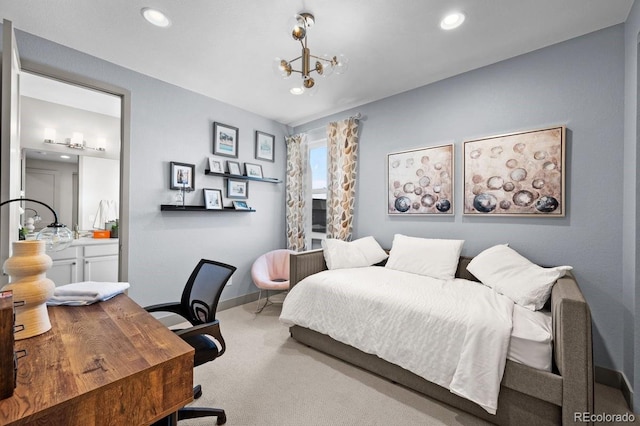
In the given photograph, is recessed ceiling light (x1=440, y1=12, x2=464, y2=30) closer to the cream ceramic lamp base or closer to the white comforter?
the white comforter

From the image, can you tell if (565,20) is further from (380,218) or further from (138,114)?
(138,114)

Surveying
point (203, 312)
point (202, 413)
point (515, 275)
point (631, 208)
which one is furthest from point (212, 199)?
point (631, 208)

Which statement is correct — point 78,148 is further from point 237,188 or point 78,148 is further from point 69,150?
point 237,188

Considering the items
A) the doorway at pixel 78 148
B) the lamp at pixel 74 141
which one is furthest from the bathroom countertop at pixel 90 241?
the lamp at pixel 74 141

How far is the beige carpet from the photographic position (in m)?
1.66

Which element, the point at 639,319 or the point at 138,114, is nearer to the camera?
the point at 639,319

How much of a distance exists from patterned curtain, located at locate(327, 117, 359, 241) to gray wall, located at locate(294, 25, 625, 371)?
0.89 meters

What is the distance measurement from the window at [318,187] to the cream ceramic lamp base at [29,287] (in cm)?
318

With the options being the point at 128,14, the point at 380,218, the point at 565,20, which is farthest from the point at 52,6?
the point at 565,20

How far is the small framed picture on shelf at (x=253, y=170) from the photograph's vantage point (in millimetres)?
3742

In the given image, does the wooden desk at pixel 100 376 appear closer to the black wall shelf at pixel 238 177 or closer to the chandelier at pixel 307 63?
the chandelier at pixel 307 63

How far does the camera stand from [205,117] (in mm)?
3332

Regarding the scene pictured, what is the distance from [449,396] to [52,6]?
372cm

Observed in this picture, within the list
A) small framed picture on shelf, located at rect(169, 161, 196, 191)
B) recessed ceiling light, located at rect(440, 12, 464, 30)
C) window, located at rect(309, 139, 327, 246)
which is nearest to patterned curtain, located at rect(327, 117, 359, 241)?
window, located at rect(309, 139, 327, 246)
